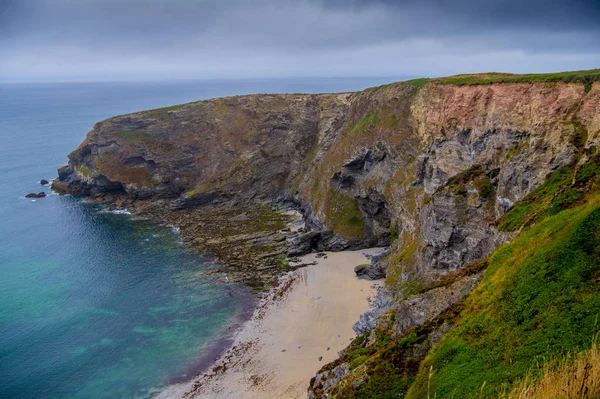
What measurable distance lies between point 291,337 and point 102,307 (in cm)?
2582

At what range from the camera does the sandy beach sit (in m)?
37.4

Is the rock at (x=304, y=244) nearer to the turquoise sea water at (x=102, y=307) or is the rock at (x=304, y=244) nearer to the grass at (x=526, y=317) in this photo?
the turquoise sea water at (x=102, y=307)

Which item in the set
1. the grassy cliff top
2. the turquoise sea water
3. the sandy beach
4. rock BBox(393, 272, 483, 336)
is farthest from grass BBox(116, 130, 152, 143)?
rock BBox(393, 272, 483, 336)

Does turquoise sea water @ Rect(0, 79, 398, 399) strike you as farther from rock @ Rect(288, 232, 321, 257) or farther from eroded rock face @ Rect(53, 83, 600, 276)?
eroded rock face @ Rect(53, 83, 600, 276)

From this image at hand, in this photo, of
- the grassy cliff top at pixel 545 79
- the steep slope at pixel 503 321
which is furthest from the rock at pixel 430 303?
the grassy cliff top at pixel 545 79

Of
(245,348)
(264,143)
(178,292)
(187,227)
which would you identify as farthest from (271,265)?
(264,143)

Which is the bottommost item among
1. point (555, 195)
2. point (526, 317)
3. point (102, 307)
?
point (102, 307)

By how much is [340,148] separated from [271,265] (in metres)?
29.0

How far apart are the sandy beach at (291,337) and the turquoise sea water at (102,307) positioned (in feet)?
9.42

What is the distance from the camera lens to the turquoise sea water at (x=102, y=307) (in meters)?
40.2

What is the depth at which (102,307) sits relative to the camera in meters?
52.3

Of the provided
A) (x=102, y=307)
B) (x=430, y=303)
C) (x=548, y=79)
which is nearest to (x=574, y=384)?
(x=430, y=303)

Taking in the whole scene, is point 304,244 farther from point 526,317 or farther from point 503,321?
point 526,317

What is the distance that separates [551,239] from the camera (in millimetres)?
19562
